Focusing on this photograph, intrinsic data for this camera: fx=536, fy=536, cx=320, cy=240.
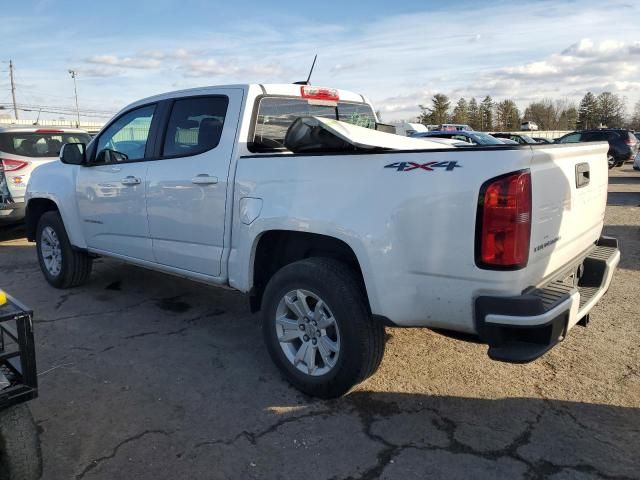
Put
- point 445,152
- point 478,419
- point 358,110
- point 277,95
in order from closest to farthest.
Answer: point 445,152 < point 478,419 < point 277,95 < point 358,110

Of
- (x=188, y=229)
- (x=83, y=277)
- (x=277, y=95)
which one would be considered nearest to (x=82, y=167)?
Answer: (x=83, y=277)

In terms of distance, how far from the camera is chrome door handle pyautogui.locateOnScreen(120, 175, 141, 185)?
452 centimetres

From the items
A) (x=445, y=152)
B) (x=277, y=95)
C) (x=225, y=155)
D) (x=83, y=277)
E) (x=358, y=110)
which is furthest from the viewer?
(x=83, y=277)

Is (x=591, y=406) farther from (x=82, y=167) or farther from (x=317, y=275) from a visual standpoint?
(x=82, y=167)

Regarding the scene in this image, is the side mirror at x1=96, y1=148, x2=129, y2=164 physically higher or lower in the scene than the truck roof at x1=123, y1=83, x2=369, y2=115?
lower

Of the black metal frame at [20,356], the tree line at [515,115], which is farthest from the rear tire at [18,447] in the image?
the tree line at [515,115]

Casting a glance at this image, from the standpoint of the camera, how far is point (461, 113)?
72938 millimetres

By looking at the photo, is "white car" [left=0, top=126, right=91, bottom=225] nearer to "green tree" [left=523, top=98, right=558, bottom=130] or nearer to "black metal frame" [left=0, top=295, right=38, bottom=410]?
"black metal frame" [left=0, top=295, right=38, bottom=410]

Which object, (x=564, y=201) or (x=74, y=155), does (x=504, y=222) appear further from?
(x=74, y=155)

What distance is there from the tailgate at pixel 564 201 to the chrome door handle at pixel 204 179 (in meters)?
2.17

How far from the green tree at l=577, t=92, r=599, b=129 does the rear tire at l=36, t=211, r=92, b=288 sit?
82116mm

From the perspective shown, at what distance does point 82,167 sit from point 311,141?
3.04 m

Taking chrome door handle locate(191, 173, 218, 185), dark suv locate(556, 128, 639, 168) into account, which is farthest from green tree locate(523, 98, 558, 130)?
chrome door handle locate(191, 173, 218, 185)

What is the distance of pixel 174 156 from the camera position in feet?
13.9
